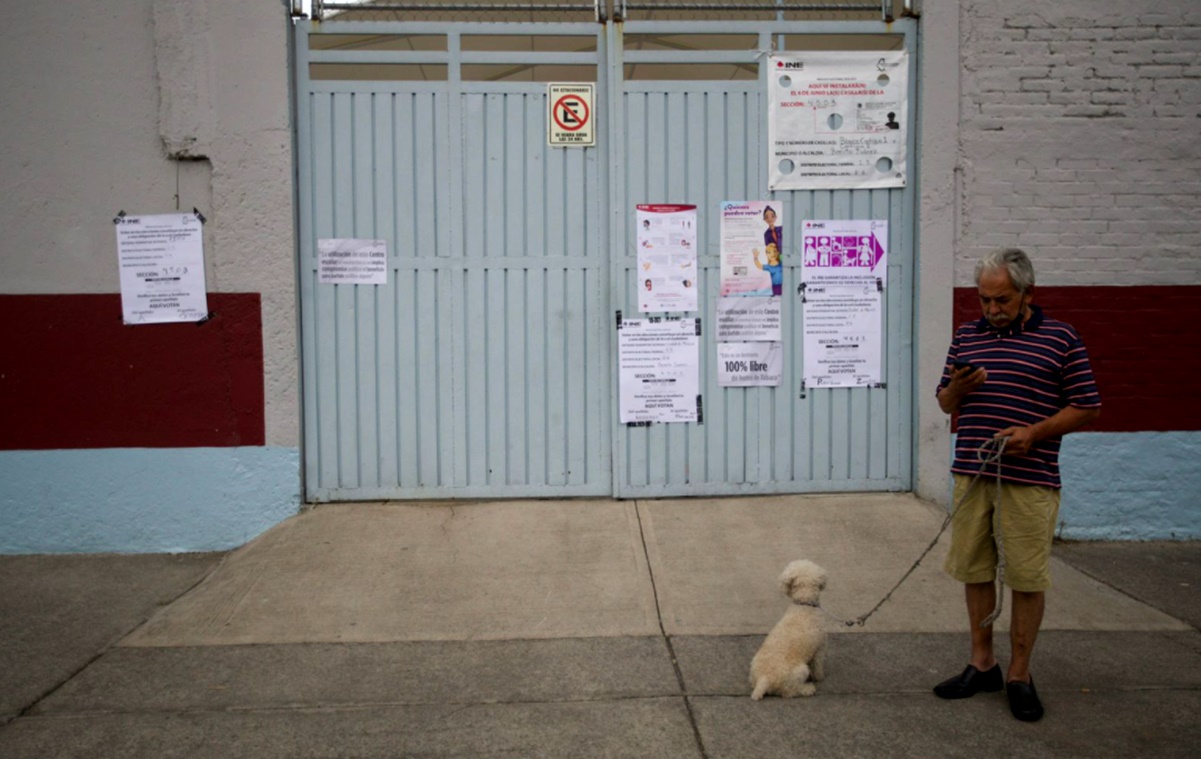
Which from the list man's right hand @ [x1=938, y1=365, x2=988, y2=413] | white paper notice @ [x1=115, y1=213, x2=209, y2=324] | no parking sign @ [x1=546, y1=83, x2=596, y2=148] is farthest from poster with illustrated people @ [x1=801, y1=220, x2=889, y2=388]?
white paper notice @ [x1=115, y1=213, x2=209, y2=324]

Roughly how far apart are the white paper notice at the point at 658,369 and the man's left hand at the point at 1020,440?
8.98 feet

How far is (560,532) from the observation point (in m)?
6.22

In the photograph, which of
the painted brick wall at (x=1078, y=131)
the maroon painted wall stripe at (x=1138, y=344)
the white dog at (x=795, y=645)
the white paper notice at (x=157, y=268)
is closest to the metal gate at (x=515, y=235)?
the painted brick wall at (x=1078, y=131)

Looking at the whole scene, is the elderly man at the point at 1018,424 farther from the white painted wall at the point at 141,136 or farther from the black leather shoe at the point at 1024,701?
the white painted wall at the point at 141,136

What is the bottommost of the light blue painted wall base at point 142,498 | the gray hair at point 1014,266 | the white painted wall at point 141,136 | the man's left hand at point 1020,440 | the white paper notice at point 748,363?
the light blue painted wall base at point 142,498

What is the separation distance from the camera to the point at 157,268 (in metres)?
6.34

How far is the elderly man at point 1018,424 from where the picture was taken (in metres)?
4.11

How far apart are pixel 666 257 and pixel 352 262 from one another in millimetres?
2008

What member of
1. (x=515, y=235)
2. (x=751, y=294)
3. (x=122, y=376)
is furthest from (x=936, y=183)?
(x=122, y=376)

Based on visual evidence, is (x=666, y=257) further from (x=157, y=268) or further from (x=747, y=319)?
(x=157, y=268)

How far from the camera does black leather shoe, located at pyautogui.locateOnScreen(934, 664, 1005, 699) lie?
4.33m

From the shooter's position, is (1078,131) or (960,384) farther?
(1078,131)

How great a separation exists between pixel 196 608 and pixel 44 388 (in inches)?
76.3

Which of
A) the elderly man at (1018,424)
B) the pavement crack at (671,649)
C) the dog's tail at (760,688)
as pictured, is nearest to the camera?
the pavement crack at (671,649)
